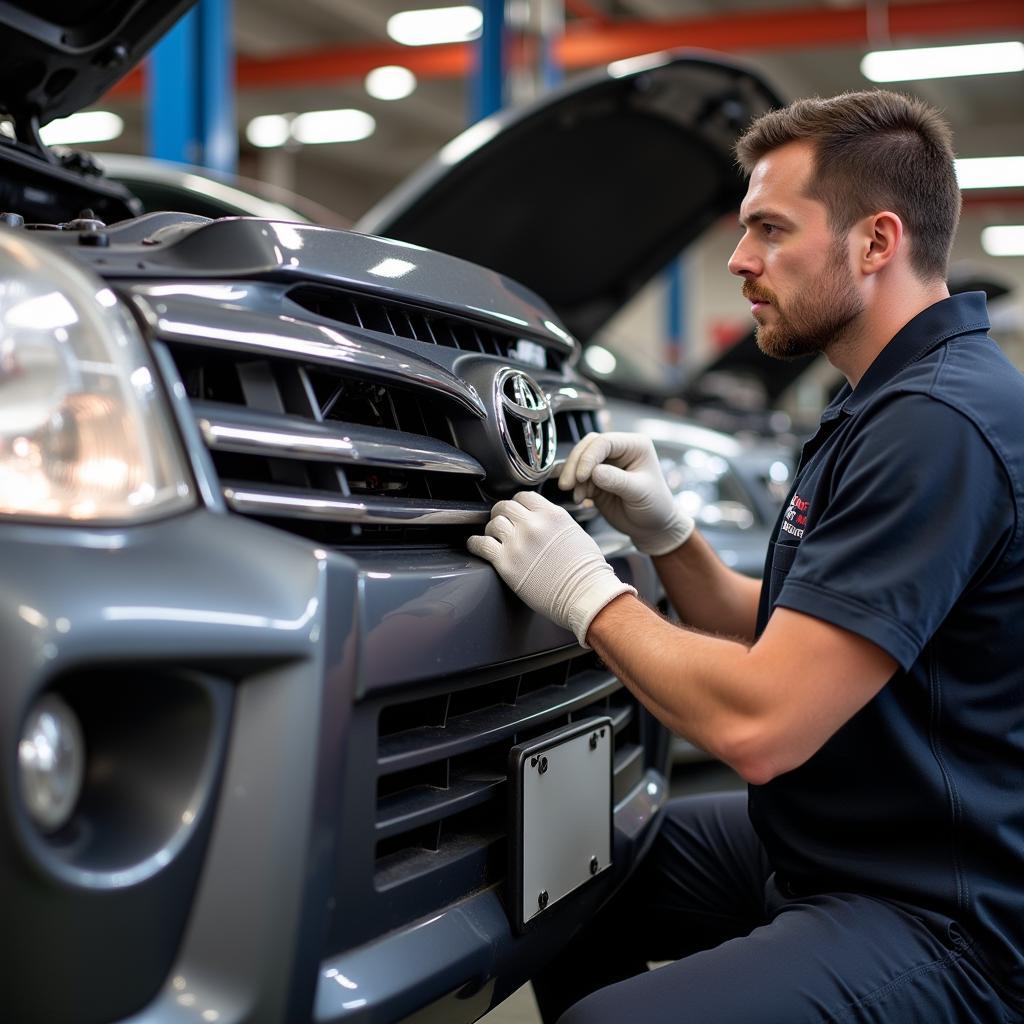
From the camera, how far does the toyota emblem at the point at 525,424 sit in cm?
135

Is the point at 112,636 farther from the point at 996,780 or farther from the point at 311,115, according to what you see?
the point at 311,115

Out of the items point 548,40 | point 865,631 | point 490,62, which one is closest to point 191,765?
point 865,631

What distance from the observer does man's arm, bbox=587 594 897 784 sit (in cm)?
121

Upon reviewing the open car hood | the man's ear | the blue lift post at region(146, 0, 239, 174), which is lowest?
the man's ear

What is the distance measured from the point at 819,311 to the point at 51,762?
1.04 metres

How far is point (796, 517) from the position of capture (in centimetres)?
153

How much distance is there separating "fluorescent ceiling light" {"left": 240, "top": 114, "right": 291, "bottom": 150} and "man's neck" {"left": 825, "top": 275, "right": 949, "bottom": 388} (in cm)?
1535

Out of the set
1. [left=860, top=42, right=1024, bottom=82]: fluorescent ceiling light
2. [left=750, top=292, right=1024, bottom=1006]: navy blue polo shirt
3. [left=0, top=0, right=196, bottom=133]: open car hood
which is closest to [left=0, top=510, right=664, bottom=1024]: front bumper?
[left=750, top=292, right=1024, bottom=1006]: navy blue polo shirt

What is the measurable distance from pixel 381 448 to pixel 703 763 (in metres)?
2.24

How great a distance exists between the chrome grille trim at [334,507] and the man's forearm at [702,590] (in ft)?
2.23

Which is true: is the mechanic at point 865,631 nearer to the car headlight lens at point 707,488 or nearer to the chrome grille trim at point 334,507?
the chrome grille trim at point 334,507

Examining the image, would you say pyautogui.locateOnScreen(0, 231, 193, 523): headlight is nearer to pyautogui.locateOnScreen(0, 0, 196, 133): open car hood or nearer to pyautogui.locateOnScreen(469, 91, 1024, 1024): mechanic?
pyautogui.locateOnScreen(469, 91, 1024, 1024): mechanic

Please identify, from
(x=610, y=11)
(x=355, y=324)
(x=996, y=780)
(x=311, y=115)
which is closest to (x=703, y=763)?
(x=996, y=780)

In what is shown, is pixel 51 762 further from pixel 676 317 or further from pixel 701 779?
pixel 676 317
